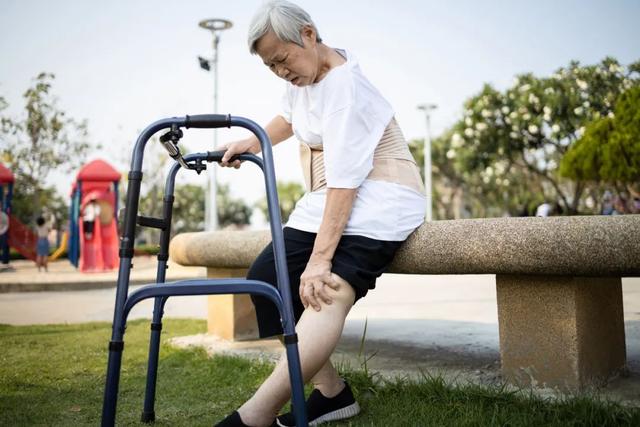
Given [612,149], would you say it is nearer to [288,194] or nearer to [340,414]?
[340,414]

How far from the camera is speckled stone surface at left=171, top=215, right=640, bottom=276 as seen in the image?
82.7 inches

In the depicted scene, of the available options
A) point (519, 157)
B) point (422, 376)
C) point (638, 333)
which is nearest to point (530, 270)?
point (422, 376)

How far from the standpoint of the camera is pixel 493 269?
2.38 m

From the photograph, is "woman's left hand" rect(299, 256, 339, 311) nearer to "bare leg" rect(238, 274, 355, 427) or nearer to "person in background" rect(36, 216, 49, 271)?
"bare leg" rect(238, 274, 355, 427)

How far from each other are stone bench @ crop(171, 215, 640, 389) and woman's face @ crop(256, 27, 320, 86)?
0.73 metres

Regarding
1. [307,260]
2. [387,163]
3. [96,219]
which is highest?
[387,163]

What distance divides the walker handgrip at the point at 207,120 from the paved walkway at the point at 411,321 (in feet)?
4.66

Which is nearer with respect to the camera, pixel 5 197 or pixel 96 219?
pixel 5 197

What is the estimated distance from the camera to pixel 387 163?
2262 millimetres

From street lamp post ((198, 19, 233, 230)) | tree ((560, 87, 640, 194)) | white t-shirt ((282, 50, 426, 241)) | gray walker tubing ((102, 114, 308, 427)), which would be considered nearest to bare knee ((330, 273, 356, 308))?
white t-shirt ((282, 50, 426, 241))

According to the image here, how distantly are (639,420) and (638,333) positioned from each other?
6.32ft

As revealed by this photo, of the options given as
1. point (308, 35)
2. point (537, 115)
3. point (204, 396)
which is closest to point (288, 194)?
point (537, 115)

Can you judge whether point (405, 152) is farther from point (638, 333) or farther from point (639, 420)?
point (638, 333)

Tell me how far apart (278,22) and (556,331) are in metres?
1.52
